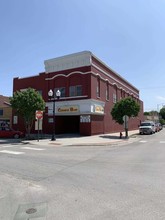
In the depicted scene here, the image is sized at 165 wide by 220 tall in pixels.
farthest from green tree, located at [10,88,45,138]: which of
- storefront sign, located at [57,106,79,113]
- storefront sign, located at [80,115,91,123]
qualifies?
storefront sign, located at [80,115,91,123]

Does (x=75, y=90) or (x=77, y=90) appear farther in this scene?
(x=75, y=90)

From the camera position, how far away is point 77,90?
1305 inches

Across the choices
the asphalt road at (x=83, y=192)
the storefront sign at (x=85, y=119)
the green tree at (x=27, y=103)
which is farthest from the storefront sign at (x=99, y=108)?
the asphalt road at (x=83, y=192)

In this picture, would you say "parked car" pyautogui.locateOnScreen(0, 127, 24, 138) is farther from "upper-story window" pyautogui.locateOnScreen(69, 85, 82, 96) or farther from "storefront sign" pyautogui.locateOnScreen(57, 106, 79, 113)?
"upper-story window" pyautogui.locateOnScreen(69, 85, 82, 96)

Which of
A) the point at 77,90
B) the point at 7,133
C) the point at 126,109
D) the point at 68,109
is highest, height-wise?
the point at 77,90

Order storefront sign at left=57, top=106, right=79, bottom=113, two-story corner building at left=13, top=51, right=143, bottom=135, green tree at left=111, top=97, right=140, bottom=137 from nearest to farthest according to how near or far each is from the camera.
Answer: green tree at left=111, top=97, right=140, bottom=137
two-story corner building at left=13, top=51, right=143, bottom=135
storefront sign at left=57, top=106, right=79, bottom=113

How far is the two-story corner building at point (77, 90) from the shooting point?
104 ft

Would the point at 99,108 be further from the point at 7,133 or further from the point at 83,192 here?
the point at 83,192

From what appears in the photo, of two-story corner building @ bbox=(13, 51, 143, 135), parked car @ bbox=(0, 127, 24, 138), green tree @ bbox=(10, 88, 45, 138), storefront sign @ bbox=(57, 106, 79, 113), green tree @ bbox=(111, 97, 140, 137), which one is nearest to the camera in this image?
green tree @ bbox=(10, 88, 45, 138)

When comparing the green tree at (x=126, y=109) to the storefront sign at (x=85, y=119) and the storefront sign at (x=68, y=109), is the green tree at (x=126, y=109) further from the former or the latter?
the storefront sign at (x=68, y=109)

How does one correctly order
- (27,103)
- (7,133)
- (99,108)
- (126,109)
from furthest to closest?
(99,108), (126,109), (7,133), (27,103)

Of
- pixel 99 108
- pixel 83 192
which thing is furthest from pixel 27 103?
pixel 83 192

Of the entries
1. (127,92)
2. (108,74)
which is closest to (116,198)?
(108,74)

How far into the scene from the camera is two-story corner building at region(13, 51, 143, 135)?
3162 centimetres
